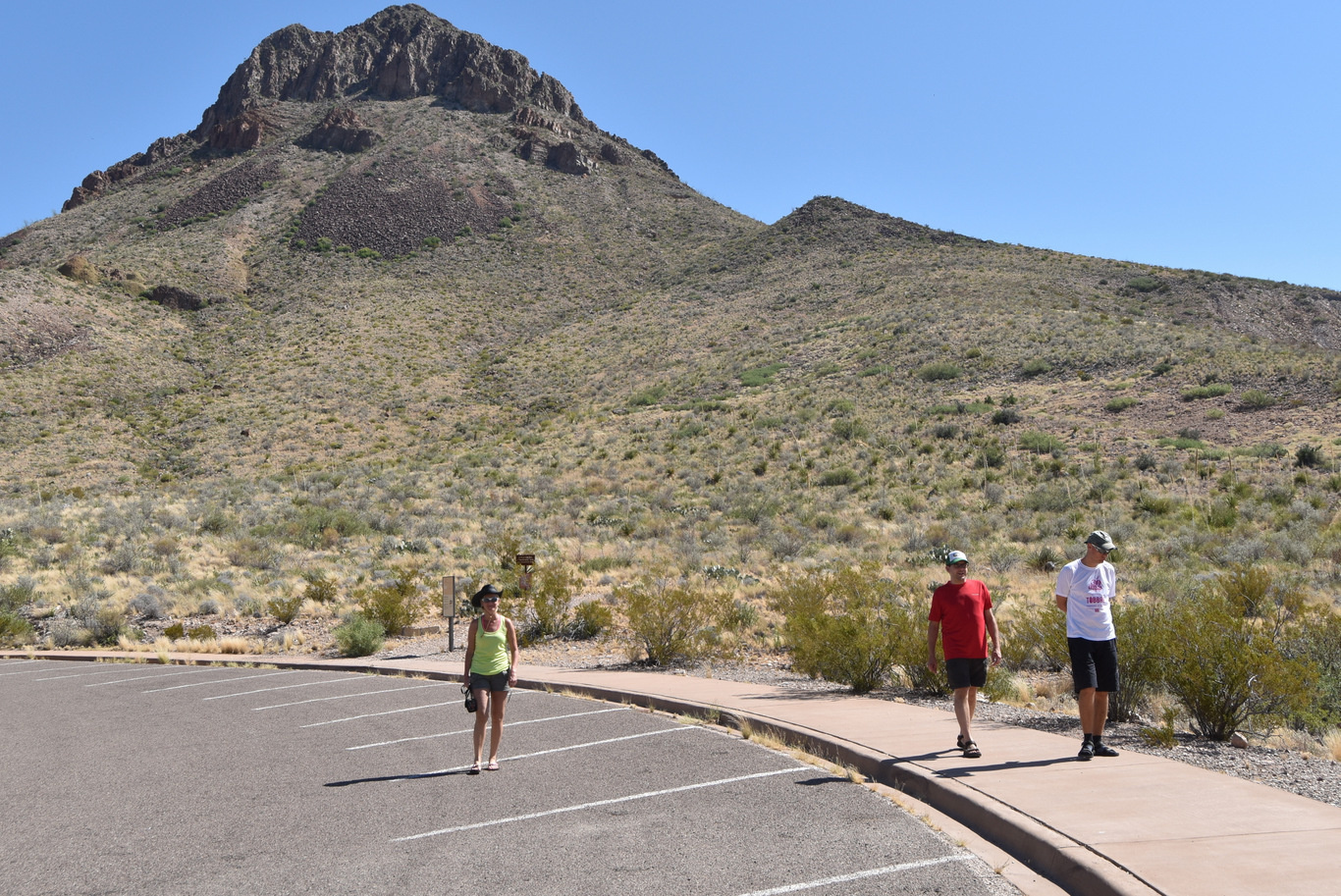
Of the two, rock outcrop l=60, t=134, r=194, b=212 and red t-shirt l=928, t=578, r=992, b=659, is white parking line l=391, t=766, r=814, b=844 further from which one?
rock outcrop l=60, t=134, r=194, b=212

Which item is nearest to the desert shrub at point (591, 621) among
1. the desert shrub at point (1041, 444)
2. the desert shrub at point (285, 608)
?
the desert shrub at point (285, 608)

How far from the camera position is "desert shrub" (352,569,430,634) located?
2016cm

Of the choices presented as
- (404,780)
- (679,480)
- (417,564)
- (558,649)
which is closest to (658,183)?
(679,480)

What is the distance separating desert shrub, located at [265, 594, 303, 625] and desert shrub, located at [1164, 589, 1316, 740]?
1909cm

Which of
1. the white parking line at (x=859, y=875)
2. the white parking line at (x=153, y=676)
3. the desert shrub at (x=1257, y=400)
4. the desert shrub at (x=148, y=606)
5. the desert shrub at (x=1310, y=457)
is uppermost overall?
the desert shrub at (x=1257, y=400)

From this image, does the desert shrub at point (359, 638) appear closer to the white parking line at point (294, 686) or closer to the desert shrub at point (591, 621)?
the white parking line at point (294, 686)

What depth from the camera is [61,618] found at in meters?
23.3

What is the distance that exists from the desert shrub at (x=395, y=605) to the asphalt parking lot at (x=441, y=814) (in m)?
8.52

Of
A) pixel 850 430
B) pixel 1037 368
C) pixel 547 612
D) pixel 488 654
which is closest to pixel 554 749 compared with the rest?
pixel 488 654

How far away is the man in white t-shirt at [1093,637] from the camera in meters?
7.30

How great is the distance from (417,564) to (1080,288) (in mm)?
51029

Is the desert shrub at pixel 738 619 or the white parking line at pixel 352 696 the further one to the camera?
the desert shrub at pixel 738 619

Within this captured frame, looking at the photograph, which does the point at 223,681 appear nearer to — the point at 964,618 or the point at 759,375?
the point at 964,618

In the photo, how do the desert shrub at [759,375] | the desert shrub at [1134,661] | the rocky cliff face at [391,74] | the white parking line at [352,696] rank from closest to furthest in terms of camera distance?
the desert shrub at [1134,661], the white parking line at [352,696], the desert shrub at [759,375], the rocky cliff face at [391,74]
